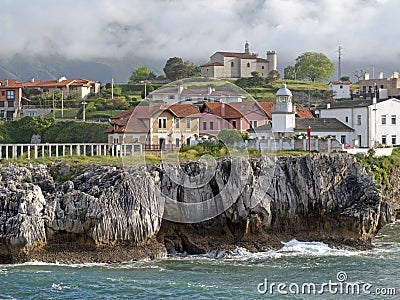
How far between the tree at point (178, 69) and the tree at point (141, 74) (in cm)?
357

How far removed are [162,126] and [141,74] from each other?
72.6 metres

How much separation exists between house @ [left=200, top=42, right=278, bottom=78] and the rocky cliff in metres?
79.9

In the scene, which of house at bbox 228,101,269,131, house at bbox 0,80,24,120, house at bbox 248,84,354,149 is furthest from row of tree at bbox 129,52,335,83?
house at bbox 248,84,354,149

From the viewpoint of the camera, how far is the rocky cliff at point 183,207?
34.2 metres

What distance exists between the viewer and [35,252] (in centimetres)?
3341

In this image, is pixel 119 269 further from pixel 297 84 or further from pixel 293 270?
pixel 297 84

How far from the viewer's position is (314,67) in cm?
13738

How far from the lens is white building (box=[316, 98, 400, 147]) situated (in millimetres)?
59281

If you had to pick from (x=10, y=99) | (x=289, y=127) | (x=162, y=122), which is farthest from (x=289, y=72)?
(x=162, y=122)

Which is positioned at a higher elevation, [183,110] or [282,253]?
[183,110]

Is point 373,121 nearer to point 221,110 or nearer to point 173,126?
point 221,110

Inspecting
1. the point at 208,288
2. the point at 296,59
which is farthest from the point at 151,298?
the point at 296,59

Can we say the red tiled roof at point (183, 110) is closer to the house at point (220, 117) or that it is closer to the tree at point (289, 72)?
the house at point (220, 117)

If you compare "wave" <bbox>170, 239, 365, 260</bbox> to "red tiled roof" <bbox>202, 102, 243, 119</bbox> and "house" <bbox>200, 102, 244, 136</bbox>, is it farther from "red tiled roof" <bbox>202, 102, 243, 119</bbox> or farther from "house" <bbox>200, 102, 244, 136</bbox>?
"red tiled roof" <bbox>202, 102, 243, 119</bbox>
